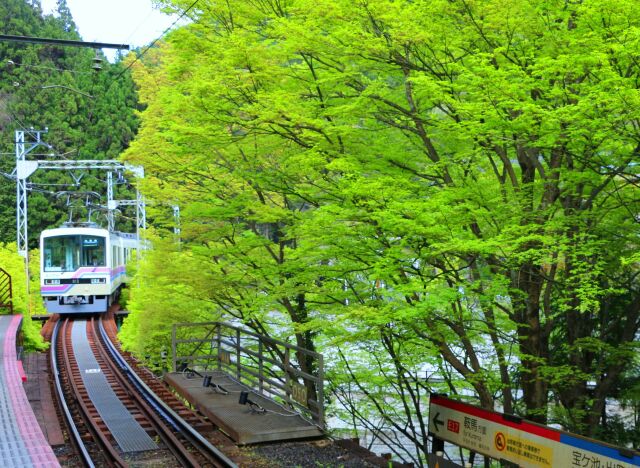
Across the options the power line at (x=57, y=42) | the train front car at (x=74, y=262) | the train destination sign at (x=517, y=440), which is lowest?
the train destination sign at (x=517, y=440)

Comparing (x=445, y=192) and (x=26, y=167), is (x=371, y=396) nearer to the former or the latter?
(x=445, y=192)

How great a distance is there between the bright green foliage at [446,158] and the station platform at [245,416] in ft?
4.49

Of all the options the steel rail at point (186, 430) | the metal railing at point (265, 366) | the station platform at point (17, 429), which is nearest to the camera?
the station platform at point (17, 429)

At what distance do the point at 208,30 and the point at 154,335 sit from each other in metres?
9.62

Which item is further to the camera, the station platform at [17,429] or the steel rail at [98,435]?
the steel rail at [98,435]

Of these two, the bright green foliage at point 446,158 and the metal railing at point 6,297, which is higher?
the bright green foliage at point 446,158

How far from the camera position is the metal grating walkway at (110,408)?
32.6 feet

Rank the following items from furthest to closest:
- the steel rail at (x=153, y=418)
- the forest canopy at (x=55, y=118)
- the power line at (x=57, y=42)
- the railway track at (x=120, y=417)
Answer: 1. the forest canopy at (x=55, y=118)
2. the railway track at (x=120, y=417)
3. the steel rail at (x=153, y=418)
4. the power line at (x=57, y=42)

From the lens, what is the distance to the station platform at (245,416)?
910 centimetres

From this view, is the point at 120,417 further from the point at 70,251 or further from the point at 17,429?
the point at 70,251

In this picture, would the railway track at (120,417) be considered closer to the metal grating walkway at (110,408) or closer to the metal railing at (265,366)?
the metal grating walkway at (110,408)

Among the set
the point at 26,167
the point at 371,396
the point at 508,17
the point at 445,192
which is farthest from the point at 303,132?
the point at 26,167

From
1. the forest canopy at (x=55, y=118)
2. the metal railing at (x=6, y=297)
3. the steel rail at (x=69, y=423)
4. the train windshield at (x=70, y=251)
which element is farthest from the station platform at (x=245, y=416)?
the forest canopy at (x=55, y=118)

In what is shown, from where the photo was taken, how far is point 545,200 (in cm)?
905
